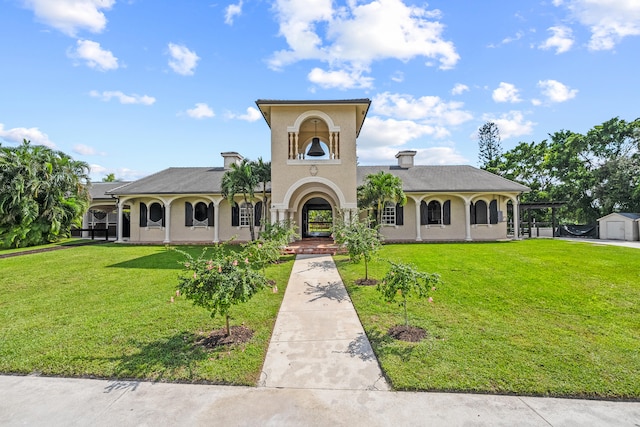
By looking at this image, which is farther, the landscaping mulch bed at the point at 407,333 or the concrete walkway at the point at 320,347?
the landscaping mulch bed at the point at 407,333

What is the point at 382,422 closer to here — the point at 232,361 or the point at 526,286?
the point at 232,361

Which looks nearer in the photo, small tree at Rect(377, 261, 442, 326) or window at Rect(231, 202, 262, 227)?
small tree at Rect(377, 261, 442, 326)

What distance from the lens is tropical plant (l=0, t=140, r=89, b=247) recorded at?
17839 millimetres

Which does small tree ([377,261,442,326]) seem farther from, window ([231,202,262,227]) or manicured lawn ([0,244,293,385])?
window ([231,202,262,227])

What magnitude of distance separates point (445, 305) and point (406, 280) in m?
2.30

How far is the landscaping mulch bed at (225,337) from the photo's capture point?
17.1ft

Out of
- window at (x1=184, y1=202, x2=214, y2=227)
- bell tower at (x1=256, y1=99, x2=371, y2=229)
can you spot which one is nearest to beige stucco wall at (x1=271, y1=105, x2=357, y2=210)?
bell tower at (x1=256, y1=99, x2=371, y2=229)

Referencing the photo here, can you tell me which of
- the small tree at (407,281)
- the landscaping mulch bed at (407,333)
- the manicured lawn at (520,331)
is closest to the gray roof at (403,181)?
the manicured lawn at (520,331)

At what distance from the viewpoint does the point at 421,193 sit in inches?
800

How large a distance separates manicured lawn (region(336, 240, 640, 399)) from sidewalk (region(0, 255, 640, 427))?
0.25m

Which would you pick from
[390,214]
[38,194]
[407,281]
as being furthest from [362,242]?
[38,194]

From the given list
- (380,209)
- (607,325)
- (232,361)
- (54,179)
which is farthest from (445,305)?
(54,179)

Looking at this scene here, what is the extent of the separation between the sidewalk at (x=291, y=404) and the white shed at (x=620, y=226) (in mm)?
26224

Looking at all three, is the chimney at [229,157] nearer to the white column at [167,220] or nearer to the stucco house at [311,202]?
the stucco house at [311,202]
